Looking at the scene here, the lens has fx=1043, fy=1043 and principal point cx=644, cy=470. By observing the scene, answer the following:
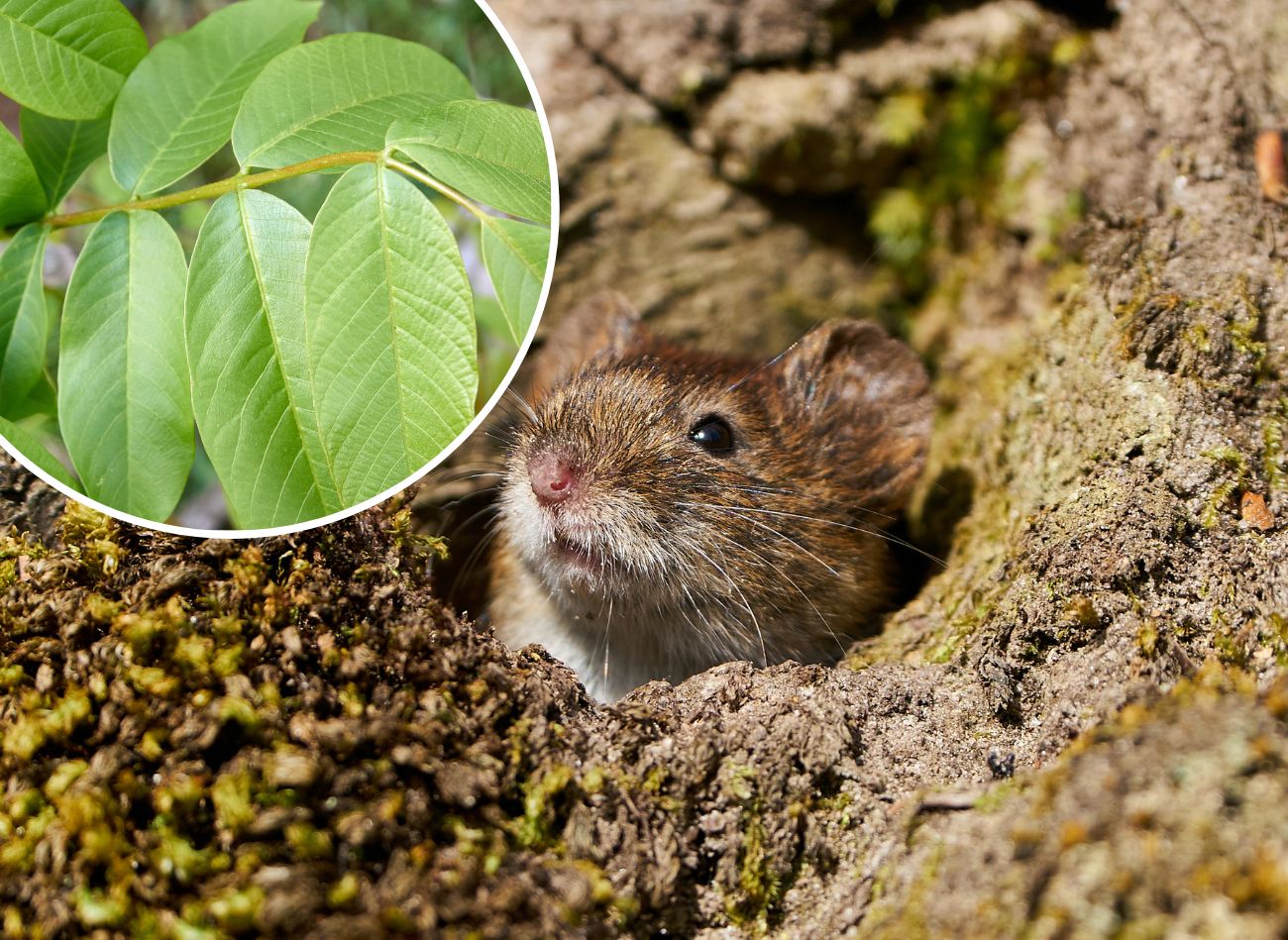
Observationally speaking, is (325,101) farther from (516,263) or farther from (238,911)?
(238,911)

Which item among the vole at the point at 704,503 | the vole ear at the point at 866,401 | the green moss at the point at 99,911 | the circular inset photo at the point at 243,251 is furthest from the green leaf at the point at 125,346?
the vole ear at the point at 866,401

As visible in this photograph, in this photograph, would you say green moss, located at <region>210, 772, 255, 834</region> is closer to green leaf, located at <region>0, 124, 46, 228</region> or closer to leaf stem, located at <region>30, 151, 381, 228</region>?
leaf stem, located at <region>30, 151, 381, 228</region>

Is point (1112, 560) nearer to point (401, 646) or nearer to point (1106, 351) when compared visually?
point (1106, 351)

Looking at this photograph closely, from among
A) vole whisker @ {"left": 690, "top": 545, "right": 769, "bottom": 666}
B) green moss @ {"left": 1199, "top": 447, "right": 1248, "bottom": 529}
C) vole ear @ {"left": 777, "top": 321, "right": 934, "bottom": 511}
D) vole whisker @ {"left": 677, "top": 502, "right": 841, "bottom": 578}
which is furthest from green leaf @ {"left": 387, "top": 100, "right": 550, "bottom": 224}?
green moss @ {"left": 1199, "top": 447, "right": 1248, "bottom": 529}

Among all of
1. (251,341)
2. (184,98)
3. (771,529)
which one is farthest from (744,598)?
(184,98)

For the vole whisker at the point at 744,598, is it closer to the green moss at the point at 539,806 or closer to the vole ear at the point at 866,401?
the vole ear at the point at 866,401

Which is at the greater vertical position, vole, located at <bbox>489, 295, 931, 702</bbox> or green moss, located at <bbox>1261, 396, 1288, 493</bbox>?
green moss, located at <bbox>1261, 396, 1288, 493</bbox>

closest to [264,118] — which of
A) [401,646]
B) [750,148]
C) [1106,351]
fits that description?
[401,646]

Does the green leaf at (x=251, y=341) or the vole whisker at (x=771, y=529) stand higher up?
the green leaf at (x=251, y=341)
